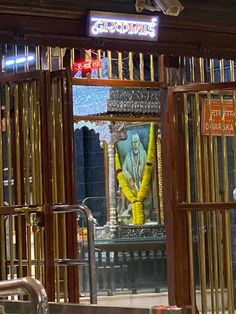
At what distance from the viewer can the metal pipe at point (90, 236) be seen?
17.7ft

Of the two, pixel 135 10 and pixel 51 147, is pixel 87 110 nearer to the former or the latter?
pixel 51 147

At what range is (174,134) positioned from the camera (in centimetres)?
568

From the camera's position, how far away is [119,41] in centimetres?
533

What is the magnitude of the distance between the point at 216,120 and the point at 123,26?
1028 millimetres

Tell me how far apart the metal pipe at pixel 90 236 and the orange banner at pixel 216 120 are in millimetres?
1051

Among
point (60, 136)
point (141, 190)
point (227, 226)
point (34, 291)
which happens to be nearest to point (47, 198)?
point (60, 136)

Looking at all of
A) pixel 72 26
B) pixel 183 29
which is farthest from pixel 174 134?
pixel 72 26

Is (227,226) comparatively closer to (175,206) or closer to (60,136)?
(175,206)

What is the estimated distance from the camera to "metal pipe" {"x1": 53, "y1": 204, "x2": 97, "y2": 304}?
5.41m

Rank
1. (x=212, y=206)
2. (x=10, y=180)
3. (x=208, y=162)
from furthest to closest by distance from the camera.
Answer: (x=10, y=180) → (x=208, y=162) → (x=212, y=206)

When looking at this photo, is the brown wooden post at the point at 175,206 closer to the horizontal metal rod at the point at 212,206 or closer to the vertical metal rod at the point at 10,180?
the horizontal metal rod at the point at 212,206

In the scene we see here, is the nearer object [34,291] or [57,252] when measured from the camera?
[34,291]

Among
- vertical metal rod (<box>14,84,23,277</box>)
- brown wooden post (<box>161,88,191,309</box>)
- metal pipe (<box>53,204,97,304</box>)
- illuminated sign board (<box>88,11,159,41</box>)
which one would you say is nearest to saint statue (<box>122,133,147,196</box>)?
vertical metal rod (<box>14,84,23,277</box>)

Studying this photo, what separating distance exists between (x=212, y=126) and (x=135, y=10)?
3.42 feet
